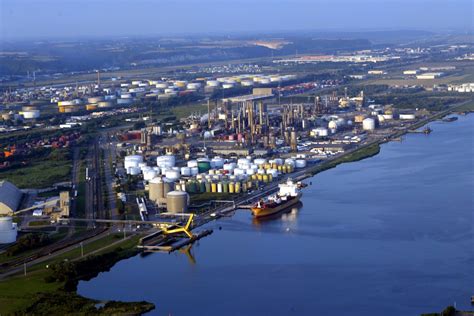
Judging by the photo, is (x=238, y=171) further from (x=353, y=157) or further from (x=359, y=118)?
(x=359, y=118)

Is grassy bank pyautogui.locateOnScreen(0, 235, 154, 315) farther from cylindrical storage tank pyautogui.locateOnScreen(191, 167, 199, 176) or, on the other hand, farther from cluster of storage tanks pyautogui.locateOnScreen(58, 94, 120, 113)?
cluster of storage tanks pyautogui.locateOnScreen(58, 94, 120, 113)

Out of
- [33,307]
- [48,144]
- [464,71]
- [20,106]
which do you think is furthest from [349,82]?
[33,307]

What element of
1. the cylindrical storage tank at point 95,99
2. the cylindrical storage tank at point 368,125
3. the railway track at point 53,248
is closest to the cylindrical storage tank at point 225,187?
the railway track at point 53,248

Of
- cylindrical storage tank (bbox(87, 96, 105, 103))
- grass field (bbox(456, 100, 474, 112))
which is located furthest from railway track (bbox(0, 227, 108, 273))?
cylindrical storage tank (bbox(87, 96, 105, 103))

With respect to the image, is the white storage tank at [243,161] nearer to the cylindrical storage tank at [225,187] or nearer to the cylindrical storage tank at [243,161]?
the cylindrical storage tank at [243,161]

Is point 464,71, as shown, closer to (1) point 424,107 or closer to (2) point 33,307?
(1) point 424,107

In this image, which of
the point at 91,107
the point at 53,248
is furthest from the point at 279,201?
the point at 91,107
